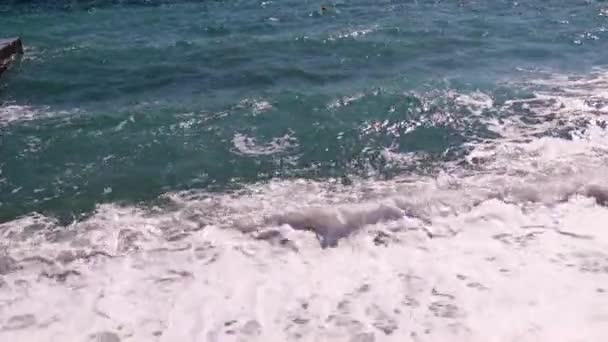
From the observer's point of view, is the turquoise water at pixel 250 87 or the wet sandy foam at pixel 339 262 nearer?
the wet sandy foam at pixel 339 262

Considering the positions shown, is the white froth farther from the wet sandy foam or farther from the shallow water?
the wet sandy foam

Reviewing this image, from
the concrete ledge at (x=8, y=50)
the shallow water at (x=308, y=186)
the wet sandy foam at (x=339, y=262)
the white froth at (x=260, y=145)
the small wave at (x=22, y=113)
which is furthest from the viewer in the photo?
the concrete ledge at (x=8, y=50)

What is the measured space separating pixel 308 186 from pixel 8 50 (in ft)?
20.9

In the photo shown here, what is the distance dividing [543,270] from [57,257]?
4058mm

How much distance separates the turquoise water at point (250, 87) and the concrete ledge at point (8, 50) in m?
0.20

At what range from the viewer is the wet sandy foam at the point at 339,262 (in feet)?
16.1

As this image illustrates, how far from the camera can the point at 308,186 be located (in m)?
6.83

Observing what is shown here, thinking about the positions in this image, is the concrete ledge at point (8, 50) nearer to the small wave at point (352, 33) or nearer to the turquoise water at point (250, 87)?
the turquoise water at point (250, 87)

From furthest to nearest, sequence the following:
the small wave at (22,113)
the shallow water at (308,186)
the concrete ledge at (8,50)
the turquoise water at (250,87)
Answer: the concrete ledge at (8,50)
the small wave at (22,113)
the turquoise water at (250,87)
the shallow water at (308,186)

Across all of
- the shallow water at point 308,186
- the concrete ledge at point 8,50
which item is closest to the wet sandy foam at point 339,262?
the shallow water at point 308,186

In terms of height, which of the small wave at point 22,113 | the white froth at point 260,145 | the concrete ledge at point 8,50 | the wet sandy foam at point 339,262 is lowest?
the wet sandy foam at point 339,262

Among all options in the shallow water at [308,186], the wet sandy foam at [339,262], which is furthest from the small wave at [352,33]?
the wet sandy foam at [339,262]

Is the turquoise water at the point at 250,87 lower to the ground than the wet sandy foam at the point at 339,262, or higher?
higher

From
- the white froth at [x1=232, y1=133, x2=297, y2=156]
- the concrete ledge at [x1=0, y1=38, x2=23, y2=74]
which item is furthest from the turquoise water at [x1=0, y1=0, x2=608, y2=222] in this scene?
the concrete ledge at [x1=0, y1=38, x2=23, y2=74]
